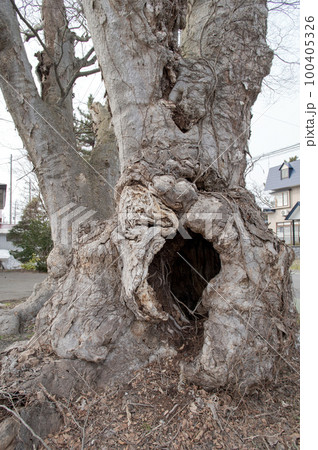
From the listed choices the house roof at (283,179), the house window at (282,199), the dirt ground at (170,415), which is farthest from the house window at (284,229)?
the dirt ground at (170,415)

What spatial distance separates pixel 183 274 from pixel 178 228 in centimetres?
86

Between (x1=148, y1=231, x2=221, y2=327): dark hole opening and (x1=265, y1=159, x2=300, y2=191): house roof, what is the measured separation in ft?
80.9

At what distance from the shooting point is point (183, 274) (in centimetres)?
311

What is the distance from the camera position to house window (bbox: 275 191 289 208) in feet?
84.7

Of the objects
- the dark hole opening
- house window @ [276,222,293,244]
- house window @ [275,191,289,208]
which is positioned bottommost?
the dark hole opening

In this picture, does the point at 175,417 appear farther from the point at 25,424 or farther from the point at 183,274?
the point at 183,274

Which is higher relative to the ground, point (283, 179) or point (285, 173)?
point (285, 173)

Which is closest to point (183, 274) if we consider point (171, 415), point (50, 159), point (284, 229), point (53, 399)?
point (171, 415)

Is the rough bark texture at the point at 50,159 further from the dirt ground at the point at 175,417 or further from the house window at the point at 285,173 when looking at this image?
the house window at the point at 285,173

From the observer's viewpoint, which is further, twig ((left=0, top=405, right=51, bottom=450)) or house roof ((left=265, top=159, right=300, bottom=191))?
house roof ((left=265, top=159, right=300, bottom=191))

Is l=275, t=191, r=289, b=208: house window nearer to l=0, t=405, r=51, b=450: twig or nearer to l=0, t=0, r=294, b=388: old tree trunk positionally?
l=0, t=0, r=294, b=388: old tree trunk

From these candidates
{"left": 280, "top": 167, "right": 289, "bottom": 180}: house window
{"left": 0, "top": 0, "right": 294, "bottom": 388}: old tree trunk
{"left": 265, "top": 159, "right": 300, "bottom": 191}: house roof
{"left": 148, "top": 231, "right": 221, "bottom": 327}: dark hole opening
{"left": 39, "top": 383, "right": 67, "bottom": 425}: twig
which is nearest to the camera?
{"left": 39, "top": 383, "right": 67, "bottom": 425}: twig

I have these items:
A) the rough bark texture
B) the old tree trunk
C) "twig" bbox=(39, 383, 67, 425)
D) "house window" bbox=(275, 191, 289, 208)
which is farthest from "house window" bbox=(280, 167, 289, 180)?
"twig" bbox=(39, 383, 67, 425)

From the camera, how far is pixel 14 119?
4.11 m
